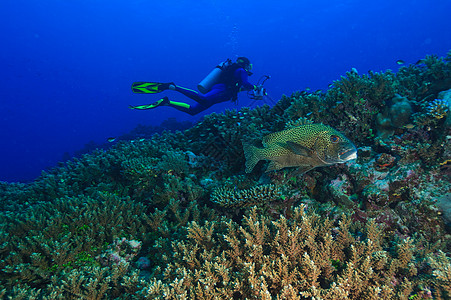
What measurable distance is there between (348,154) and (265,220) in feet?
4.70

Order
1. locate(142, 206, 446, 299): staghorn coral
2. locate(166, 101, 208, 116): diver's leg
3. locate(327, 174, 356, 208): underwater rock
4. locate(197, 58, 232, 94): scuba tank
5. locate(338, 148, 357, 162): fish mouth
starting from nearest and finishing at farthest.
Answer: locate(142, 206, 446, 299): staghorn coral → locate(338, 148, 357, 162): fish mouth → locate(327, 174, 356, 208): underwater rock → locate(166, 101, 208, 116): diver's leg → locate(197, 58, 232, 94): scuba tank

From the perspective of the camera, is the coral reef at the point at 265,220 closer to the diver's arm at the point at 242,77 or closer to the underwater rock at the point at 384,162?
the underwater rock at the point at 384,162

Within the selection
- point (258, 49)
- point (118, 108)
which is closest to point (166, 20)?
point (258, 49)

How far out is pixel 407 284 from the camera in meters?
2.01

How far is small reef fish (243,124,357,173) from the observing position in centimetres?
251

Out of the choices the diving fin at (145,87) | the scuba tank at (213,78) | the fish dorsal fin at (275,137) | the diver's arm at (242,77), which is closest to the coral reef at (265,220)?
the fish dorsal fin at (275,137)

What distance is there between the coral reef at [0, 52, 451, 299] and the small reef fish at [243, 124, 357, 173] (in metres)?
0.30

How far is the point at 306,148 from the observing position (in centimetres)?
273

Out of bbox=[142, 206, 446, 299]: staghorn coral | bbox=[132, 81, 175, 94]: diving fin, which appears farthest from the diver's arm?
bbox=[142, 206, 446, 299]: staghorn coral

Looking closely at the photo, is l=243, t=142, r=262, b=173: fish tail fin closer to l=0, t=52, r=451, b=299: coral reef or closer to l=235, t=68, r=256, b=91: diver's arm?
l=0, t=52, r=451, b=299: coral reef

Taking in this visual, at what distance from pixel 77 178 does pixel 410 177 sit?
758cm

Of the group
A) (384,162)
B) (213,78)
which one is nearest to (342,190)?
(384,162)

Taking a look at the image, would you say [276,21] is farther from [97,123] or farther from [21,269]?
[21,269]

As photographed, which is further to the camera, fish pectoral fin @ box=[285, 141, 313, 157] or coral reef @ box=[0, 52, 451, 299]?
fish pectoral fin @ box=[285, 141, 313, 157]
